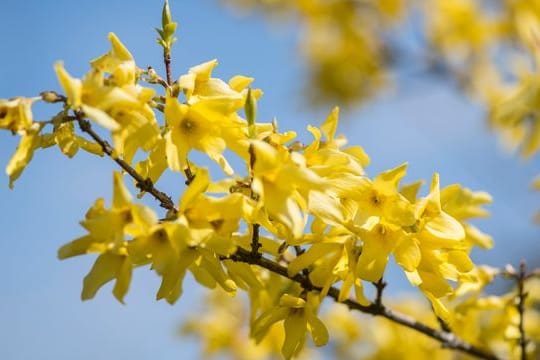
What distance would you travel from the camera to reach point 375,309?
1867mm

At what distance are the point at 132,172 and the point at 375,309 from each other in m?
0.86

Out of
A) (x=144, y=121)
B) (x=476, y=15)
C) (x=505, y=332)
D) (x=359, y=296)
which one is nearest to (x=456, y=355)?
(x=505, y=332)

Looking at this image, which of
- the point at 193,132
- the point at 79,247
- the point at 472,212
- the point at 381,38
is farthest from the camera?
the point at 381,38

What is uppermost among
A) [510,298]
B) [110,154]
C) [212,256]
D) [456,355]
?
[110,154]

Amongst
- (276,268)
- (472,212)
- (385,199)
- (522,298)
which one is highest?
(385,199)

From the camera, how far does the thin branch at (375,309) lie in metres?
1.56

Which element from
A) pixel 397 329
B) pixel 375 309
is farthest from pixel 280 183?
pixel 397 329

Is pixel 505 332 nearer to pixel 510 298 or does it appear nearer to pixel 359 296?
pixel 510 298

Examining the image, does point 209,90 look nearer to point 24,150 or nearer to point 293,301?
point 24,150

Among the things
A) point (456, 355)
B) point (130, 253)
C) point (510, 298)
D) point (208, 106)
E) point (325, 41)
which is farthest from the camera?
point (325, 41)

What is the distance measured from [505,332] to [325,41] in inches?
235

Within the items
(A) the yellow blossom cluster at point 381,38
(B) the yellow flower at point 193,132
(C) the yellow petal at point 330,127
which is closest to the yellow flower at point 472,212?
(C) the yellow petal at point 330,127

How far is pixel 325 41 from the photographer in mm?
7820

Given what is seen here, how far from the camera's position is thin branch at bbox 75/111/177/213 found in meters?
1.40
